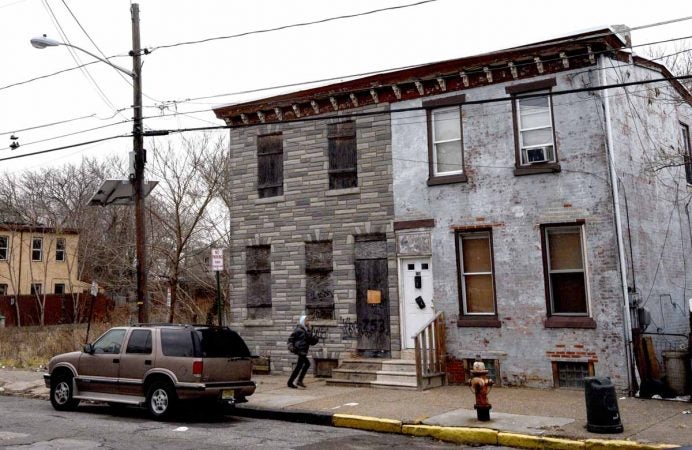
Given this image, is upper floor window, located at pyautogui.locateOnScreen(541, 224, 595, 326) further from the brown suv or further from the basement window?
the brown suv

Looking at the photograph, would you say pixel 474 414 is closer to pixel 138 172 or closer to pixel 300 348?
pixel 300 348

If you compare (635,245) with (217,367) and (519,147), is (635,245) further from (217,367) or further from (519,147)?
(217,367)

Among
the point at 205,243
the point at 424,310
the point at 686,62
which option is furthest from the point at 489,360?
the point at 205,243

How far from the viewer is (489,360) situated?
14.2 m

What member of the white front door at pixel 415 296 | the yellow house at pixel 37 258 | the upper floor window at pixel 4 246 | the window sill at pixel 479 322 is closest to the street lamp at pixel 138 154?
the white front door at pixel 415 296

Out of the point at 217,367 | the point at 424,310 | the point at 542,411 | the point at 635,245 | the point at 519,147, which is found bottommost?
the point at 542,411

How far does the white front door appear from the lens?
1523 cm

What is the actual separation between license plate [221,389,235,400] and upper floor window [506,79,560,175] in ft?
24.4

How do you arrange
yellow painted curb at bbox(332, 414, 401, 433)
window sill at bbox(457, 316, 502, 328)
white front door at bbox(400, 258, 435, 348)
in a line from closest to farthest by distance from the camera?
1. yellow painted curb at bbox(332, 414, 401, 433)
2. window sill at bbox(457, 316, 502, 328)
3. white front door at bbox(400, 258, 435, 348)

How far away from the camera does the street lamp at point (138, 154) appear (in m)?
14.4

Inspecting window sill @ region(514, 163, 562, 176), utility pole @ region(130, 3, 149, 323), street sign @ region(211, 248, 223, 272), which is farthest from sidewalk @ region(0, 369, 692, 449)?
window sill @ region(514, 163, 562, 176)

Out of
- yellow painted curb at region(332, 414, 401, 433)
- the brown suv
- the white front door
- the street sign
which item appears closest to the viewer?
yellow painted curb at region(332, 414, 401, 433)

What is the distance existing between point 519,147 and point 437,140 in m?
2.01

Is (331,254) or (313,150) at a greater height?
(313,150)
